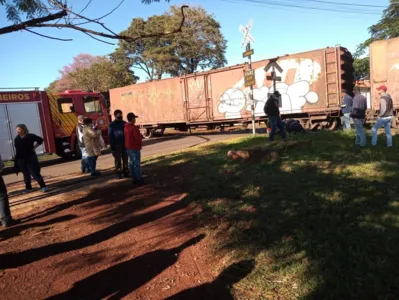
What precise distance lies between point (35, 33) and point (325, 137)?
8.85m

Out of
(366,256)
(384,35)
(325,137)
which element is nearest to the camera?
(366,256)

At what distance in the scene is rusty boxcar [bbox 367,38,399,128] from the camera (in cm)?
1303

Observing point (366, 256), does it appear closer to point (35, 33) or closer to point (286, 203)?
point (286, 203)

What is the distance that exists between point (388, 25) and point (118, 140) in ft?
91.4

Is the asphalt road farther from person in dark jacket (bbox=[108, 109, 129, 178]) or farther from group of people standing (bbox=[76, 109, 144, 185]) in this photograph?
person in dark jacket (bbox=[108, 109, 129, 178])

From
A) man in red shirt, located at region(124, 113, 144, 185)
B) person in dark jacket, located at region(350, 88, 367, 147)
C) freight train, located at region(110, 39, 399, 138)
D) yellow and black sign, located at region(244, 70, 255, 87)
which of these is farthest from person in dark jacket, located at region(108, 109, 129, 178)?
freight train, located at region(110, 39, 399, 138)

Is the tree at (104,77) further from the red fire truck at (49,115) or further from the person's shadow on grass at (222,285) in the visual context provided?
the person's shadow on grass at (222,285)

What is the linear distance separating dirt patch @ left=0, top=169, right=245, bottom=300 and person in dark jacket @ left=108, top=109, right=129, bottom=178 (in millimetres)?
1213

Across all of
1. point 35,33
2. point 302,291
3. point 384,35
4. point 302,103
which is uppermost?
point 384,35

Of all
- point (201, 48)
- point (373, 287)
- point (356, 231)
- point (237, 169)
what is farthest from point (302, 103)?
point (201, 48)

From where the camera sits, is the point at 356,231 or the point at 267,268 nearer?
the point at 267,268

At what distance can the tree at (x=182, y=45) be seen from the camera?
3406cm

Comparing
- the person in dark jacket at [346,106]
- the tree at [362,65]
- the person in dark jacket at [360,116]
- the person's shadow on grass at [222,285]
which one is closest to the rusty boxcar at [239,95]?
the person in dark jacket at [346,106]

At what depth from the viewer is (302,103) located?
49.1 ft
